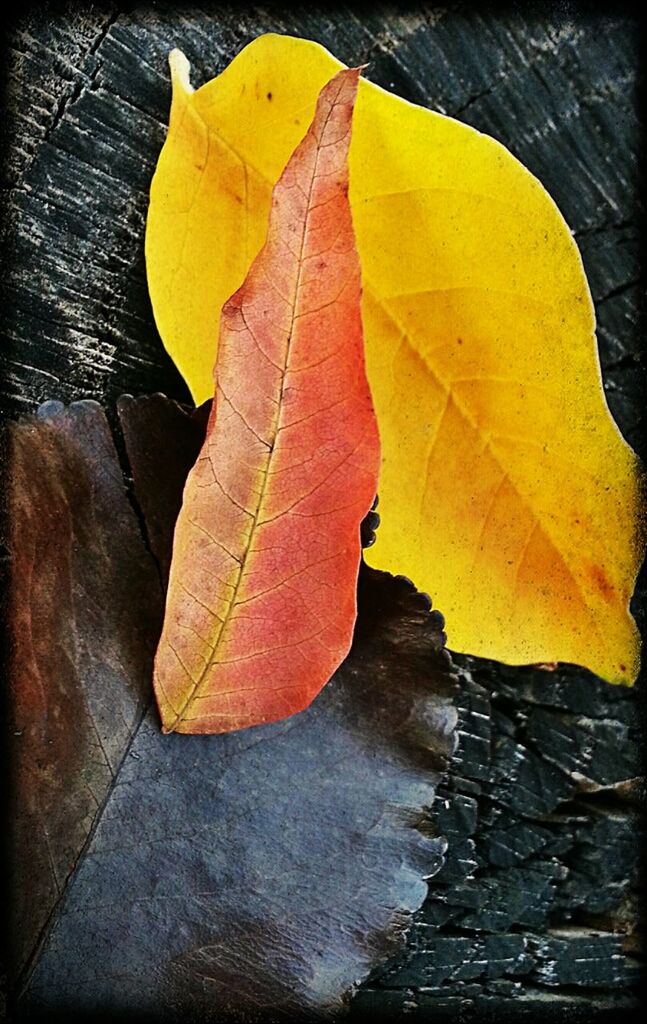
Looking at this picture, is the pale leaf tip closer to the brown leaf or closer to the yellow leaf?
the yellow leaf

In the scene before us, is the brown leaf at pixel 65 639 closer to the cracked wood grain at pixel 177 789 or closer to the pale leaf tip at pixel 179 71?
the cracked wood grain at pixel 177 789

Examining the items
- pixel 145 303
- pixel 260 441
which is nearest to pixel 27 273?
pixel 145 303

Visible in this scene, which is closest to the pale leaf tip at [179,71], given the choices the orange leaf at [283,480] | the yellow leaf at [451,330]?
the yellow leaf at [451,330]

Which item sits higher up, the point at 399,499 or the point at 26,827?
the point at 399,499

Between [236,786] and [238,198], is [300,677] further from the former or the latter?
[238,198]

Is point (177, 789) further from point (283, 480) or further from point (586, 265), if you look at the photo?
point (586, 265)

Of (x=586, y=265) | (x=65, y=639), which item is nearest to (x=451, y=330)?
(x=586, y=265)
